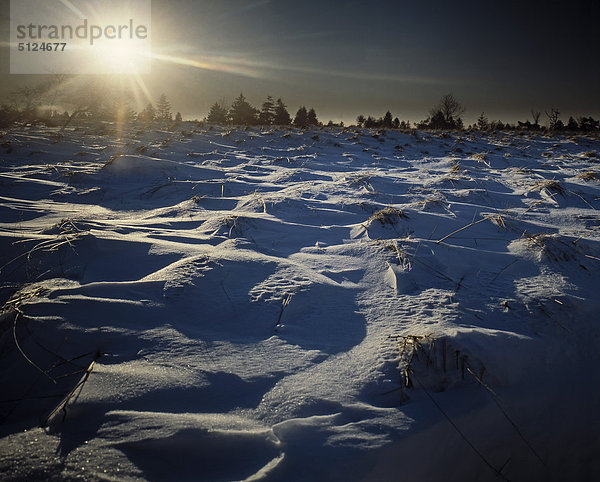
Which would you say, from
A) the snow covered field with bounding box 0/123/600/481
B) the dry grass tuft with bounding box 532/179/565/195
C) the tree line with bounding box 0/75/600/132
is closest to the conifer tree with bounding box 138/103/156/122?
the tree line with bounding box 0/75/600/132

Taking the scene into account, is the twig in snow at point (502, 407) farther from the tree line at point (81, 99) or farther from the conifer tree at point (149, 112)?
the conifer tree at point (149, 112)

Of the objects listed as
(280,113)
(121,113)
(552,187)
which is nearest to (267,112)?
(280,113)

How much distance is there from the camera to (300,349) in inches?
46.5

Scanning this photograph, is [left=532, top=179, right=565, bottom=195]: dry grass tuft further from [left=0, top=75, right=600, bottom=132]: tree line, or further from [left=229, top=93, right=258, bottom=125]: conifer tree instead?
[left=229, top=93, right=258, bottom=125]: conifer tree

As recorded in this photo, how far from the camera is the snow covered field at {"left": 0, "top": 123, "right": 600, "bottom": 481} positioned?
2.77 ft

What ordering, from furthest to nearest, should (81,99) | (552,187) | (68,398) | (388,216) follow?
1. (81,99)
2. (552,187)
3. (388,216)
4. (68,398)

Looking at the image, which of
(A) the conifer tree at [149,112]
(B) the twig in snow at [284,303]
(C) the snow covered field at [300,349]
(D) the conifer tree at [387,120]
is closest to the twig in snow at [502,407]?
(C) the snow covered field at [300,349]

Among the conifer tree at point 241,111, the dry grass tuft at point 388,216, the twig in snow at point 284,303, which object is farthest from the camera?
the conifer tree at point 241,111

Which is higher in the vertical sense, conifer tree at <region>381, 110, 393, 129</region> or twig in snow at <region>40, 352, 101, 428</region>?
conifer tree at <region>381, 110, 393, 129</region>

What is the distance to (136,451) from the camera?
0.82 m

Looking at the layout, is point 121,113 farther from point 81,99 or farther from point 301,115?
point 301,115

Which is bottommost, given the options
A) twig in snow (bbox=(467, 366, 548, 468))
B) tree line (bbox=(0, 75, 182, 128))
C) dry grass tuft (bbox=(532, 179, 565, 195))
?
twig in snow (bbox=(467, 366, 548, 468))

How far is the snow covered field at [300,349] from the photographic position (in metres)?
0.84

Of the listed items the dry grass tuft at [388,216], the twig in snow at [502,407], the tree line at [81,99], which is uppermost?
the tree line at [81,99]
